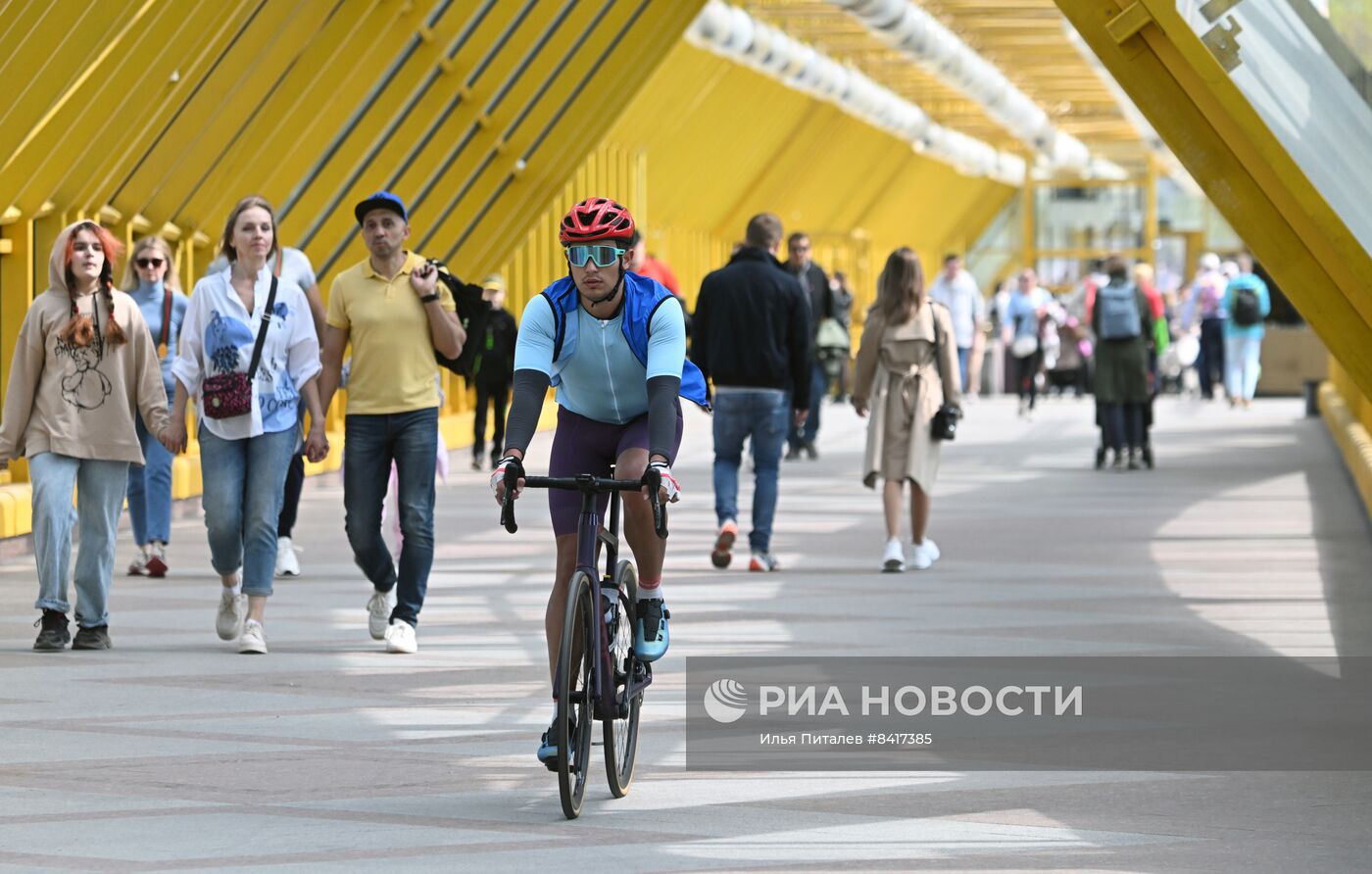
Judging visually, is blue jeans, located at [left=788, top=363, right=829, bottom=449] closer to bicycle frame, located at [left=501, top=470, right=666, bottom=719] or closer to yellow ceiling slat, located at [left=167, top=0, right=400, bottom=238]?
yellow ceiling slat, located at [left=167, top=0, right=400, bottom=238]

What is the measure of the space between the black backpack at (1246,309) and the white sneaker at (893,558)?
1828 cm

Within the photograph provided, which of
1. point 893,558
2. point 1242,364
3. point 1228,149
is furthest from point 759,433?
point 1242,364

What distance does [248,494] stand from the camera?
32.6ft

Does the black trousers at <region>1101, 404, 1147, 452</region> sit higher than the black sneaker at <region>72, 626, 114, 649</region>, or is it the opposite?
the black sneaker at <region>72, 626, 114, 649</region>

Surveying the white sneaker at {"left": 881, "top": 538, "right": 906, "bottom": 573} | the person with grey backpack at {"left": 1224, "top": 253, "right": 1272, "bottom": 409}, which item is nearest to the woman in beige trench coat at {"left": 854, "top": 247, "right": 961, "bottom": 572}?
the white sneaker at {"left": 881, "top": 538, "right": 906, "bottom": 573}

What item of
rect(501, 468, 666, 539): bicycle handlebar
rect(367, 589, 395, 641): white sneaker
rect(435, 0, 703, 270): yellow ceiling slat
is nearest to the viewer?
rect(501, 468, 666, 539): bicycle handlebar

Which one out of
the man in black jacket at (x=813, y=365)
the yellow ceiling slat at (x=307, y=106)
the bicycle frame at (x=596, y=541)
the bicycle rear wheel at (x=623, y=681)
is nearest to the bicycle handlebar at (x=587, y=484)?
the bicycle frame at (x=596, y=541)

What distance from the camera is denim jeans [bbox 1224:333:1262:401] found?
1262 inches

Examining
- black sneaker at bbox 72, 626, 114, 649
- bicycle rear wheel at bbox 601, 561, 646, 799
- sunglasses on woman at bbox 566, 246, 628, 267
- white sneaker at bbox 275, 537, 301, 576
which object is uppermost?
sunglasses on woman at bbox 566, 246, 628, 267

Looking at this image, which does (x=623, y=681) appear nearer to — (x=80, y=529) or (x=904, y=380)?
(x=80, y=529)

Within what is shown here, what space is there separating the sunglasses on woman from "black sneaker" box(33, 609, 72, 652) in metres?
3.92

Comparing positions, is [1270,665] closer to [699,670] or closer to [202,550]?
[699,670]

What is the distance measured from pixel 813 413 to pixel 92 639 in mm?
14766

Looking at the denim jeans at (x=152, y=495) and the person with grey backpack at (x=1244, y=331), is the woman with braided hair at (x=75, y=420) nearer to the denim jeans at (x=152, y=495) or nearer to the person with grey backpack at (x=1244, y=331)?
the denim jeans at (x=152, y=495)
